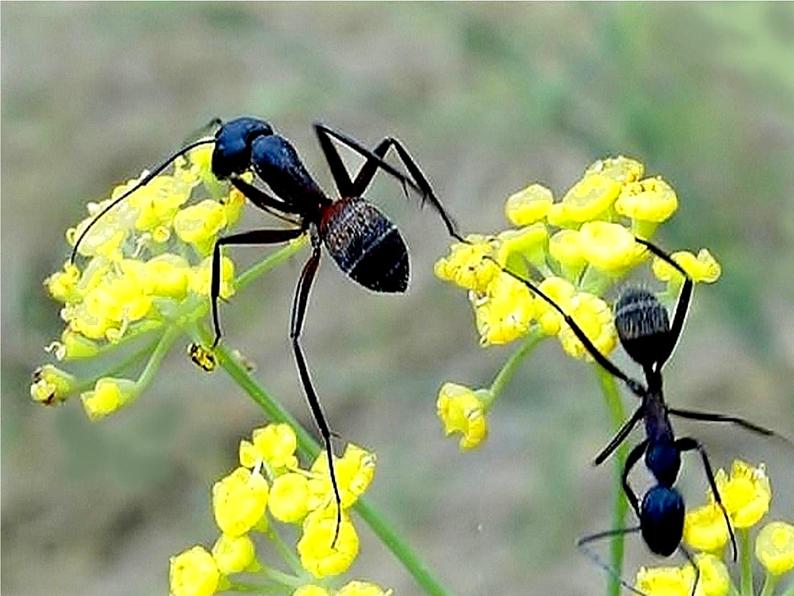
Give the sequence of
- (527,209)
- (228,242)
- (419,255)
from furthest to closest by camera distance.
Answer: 1. (419,255)
2. (228,242)
3. (527,209)

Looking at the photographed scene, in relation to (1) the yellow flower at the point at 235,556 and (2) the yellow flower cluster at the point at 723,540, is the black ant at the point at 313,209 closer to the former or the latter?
(1) the yellow flower at the point at 235,556

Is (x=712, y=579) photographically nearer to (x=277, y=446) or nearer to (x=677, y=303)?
(x=677, y=303)

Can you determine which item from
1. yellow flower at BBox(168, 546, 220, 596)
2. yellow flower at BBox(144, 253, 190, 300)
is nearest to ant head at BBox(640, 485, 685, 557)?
yellow flower at BBox(168, 546, 220, 596)

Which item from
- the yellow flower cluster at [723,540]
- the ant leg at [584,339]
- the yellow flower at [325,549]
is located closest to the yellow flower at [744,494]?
the yellow flower cluster at [723,540]

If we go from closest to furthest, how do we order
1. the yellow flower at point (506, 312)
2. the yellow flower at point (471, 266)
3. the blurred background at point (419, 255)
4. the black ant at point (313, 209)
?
the yellow flower at point (506, 312), the yellow flower at point (471, 266), the black ant at point (313, 209), the blurred background at point (419, 255)

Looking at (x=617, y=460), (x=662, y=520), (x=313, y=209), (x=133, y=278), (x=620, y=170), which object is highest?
(x=133, y=278)

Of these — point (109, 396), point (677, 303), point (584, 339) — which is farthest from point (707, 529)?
point (109, 396)

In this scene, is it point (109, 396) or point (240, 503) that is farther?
point (109, 396)

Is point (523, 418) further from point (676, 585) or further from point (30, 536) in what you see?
point (676, 585)

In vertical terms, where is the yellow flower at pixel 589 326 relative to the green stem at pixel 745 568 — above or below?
above
